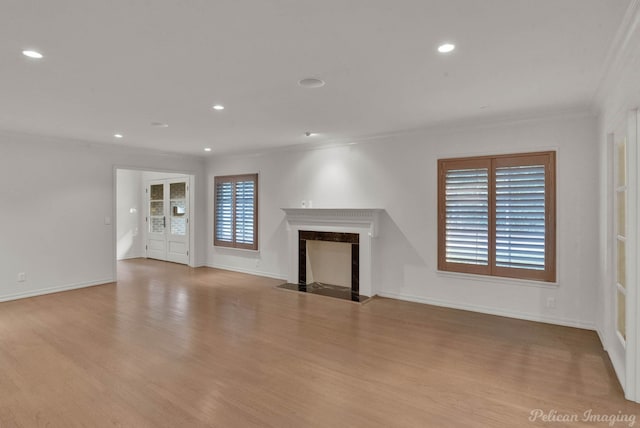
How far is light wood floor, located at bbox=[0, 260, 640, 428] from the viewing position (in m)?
2.36

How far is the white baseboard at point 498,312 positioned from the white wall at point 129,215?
7.26 meters

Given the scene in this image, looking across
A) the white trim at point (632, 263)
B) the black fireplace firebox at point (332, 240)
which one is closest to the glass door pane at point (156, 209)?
the black fireplace firebox at point (332, 240)

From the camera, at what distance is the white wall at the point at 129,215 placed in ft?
29.9

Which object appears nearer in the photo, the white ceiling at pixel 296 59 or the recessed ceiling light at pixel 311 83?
the white ceiling at pixel 296 59

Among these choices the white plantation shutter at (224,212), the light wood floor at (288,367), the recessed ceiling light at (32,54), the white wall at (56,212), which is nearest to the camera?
the light wood floor at (288,367)

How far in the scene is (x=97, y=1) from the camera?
6.10 ft

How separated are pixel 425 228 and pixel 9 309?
19.5 ft

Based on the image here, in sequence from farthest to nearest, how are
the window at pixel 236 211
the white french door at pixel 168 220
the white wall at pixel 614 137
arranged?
1. the white french door at pixel 168 220
2. the window at pixel 236 211
3. the white wall at pixel 614 137

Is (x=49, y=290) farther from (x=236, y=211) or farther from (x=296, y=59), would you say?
(x=296, y=59)

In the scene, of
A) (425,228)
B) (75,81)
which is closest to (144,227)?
(75,81)

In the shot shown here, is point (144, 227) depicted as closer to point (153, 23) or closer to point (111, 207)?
point (111, 207)

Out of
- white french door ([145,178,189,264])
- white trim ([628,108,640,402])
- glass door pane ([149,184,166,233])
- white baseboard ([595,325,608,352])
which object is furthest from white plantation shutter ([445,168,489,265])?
glass door pane ([149,184,166,233])

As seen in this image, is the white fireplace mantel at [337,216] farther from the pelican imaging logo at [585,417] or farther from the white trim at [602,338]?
the pelican imaging logo at [585,417]

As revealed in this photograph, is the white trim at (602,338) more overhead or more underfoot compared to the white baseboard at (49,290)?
more underfoot
